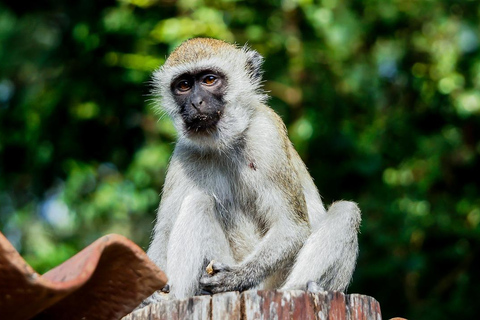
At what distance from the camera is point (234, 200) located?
7141 millimetres

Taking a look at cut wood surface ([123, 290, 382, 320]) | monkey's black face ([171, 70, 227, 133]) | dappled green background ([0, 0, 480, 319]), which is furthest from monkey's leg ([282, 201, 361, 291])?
dappled green background ([0, 0, 480, 319])

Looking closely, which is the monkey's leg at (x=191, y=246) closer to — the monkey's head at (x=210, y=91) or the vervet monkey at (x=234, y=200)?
the vervet monkey at (x=234, y=200)

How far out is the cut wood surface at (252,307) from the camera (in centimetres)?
429

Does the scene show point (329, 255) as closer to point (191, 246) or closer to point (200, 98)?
point (191, 246)

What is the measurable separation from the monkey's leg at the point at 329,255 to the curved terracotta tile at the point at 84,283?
3092 mm

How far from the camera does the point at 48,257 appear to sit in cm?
1152

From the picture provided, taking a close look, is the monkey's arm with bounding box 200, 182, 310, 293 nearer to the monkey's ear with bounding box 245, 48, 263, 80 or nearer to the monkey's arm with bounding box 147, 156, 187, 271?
the monkey's arm with bounding box 147, 156, 187, 271

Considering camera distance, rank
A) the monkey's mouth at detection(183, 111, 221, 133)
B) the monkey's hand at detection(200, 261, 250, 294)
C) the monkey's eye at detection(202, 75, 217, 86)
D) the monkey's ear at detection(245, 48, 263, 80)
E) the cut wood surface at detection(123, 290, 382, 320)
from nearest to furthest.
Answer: the cut wood surface at detection(123, 290, 382, 320) < the monkey's hand at detection(200, 261, 250, 294) < the monkey's mouth at detection(183, 111, 221, 133) < the monkey's eye at detection(202, 75, 217, 86) < the monkey's ear at detection(245, 48, 263, 80)

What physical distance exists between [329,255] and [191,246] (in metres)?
1.20

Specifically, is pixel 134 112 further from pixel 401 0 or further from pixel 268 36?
pixel 401 0

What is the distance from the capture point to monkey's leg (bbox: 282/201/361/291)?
6.31 meters

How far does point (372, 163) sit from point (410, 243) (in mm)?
1717

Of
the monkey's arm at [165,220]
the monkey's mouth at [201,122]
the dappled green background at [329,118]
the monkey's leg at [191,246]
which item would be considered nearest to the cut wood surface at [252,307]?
the monkey's leg at [191,246]

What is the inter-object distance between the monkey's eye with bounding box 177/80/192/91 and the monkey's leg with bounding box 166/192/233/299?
1.39 meters
